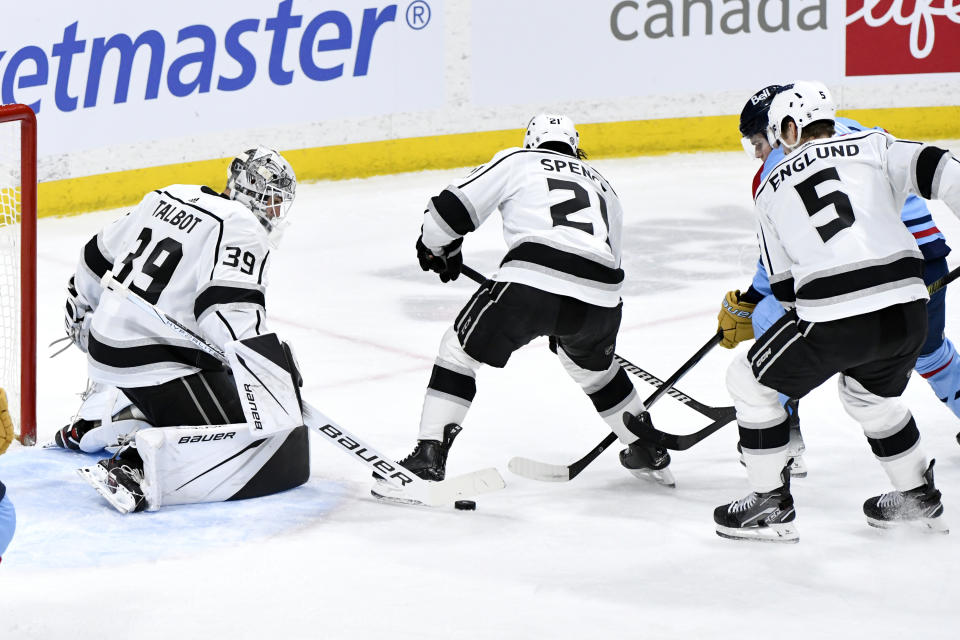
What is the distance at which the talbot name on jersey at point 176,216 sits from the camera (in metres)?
2.96

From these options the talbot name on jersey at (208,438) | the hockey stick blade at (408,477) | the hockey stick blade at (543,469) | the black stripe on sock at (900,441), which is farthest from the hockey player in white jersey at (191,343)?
the black stripe on sock at (900,441)

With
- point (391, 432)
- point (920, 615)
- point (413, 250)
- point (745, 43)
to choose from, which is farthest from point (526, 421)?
point (745, 43)

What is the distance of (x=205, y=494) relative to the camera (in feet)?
9.80

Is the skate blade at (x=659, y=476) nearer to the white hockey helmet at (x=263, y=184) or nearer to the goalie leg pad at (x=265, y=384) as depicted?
the goalie leg pad at (x=265, y=384)

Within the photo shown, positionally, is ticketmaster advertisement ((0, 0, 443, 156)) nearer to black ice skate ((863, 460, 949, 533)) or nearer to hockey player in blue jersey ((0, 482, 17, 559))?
hockey player in blue jersey ((0, 482, 17, 559))

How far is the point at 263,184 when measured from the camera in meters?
3.03

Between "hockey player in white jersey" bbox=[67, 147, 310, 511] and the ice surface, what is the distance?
2.9 inches

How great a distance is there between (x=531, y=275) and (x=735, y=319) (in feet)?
1.93

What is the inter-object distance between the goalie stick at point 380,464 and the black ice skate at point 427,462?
0.21 feet

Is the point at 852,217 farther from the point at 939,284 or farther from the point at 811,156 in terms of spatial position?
the point at 939,284

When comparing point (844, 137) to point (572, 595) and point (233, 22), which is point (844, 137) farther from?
point (233, 22)

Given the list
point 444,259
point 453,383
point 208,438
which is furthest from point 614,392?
point 208,438

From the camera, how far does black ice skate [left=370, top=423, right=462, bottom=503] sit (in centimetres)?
304

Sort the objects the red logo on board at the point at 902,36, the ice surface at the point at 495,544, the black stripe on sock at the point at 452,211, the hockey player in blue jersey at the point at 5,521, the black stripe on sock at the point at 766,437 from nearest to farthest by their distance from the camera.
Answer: the hockey player in blue jersey at the point at 5,521
the ice surface at the point at 495,544
the black stripe on sock at the point at 766,437
the black stripe on sock at the point at 452,211
the red logo on board at the point at 902,36
